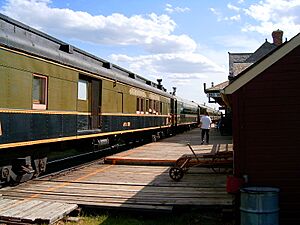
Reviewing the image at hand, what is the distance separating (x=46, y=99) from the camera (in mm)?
9445

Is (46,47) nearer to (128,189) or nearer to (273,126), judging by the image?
(128,189)

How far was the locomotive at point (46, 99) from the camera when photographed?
8125mm

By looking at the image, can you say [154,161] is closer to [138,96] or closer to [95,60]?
[95,60]

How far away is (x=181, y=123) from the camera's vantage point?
115 ft

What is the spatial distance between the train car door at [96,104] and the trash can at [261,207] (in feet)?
24.3

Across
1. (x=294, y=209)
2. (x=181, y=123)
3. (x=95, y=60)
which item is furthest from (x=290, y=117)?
(x=181, y=123)

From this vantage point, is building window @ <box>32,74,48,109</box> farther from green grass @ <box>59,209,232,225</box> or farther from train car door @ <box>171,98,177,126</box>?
train car door @ <box>171,98,177,126</box>

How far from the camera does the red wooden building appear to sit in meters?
6.74

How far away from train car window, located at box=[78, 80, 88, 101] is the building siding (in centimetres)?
588

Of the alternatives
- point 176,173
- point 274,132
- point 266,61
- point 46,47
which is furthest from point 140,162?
point 266,61

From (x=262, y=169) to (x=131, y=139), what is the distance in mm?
12696

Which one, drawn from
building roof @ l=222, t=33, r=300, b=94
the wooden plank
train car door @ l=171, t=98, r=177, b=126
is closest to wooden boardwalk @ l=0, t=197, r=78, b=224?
the wooden plank

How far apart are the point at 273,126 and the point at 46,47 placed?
5.86 meters

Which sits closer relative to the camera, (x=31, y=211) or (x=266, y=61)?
(x=31, y=211)
